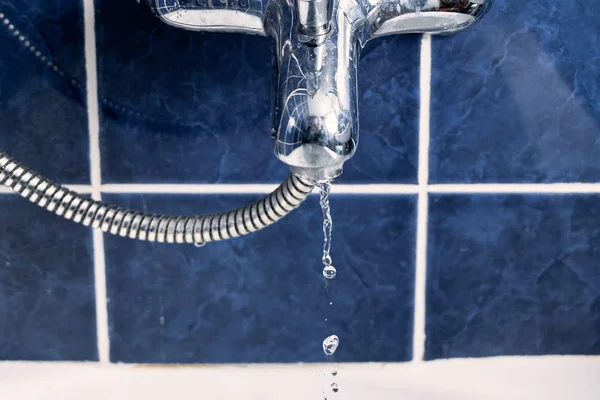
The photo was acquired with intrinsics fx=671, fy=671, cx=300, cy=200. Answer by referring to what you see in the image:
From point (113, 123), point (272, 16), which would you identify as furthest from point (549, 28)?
point (113, 123)

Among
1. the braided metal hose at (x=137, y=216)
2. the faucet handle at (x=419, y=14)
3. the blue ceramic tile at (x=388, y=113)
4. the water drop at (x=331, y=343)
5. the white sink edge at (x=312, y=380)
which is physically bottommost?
the white sink edge at (x=312, y=380)

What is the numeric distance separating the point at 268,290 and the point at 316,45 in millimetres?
224

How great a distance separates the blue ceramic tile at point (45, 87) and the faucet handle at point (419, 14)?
20 cm

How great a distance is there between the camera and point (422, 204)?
48 centimetres

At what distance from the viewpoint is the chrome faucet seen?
323 mm

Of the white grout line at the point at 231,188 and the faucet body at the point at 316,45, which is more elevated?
the faucet body at the point at 316,45

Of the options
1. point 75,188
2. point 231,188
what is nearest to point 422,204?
point 231,188

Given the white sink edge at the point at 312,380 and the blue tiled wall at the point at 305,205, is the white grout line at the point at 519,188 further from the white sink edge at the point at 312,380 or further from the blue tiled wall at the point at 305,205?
the white sink edge at the point at 312,380

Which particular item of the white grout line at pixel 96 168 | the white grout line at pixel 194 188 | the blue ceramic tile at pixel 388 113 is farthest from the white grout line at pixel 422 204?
the white grout line at pixel 96 168

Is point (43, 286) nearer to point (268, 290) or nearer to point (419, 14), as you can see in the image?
point (268, 290)

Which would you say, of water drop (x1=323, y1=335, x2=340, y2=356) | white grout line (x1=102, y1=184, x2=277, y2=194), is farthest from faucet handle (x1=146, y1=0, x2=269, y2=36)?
water drop (x1=323, y1=335, x2=340, y2=356)

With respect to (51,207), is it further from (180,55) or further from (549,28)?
(549,28)

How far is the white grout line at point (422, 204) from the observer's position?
0.46 metres

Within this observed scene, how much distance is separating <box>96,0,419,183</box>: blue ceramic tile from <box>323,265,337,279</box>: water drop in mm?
66
